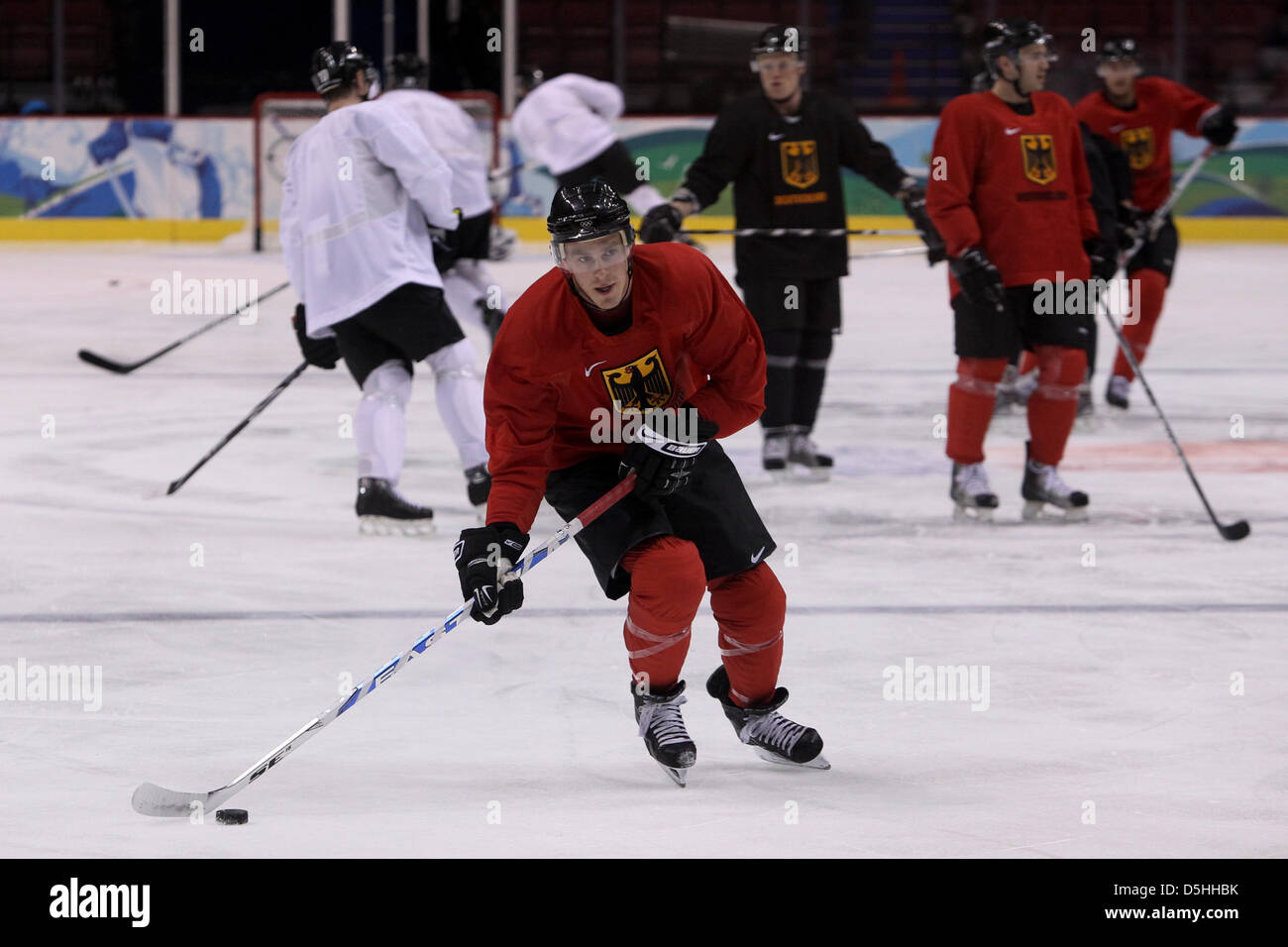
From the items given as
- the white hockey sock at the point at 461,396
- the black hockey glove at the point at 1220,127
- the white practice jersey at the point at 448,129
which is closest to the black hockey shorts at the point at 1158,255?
the black hockey glove at the point at 1220,127

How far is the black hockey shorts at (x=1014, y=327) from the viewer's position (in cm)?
466

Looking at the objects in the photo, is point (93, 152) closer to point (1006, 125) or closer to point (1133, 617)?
point (1006, 125)

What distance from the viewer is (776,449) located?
5418 millimetres

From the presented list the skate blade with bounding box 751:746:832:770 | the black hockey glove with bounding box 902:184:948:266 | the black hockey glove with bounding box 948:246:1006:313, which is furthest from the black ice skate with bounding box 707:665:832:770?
the black hockey glove with bounding box 902:184:948:266

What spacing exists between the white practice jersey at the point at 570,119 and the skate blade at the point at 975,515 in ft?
12.5

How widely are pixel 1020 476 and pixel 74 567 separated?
257 cm

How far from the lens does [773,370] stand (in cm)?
542

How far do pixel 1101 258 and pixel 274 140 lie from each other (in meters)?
8.83

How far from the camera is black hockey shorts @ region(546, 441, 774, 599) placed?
109 inches

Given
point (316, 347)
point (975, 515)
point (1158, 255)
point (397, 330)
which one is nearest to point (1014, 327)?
point (975, 515)

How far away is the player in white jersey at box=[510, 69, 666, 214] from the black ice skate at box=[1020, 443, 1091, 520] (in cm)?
368

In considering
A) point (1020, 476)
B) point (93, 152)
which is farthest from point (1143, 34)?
point (1020, 476)

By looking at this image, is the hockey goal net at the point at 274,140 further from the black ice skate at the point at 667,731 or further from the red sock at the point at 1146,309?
the black ice skate at the point at 667,731

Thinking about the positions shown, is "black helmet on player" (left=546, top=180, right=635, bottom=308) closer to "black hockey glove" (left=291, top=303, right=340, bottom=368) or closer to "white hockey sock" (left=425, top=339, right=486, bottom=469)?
"white hockey sock" (left=425, top=339, right=486, bottom=469)
